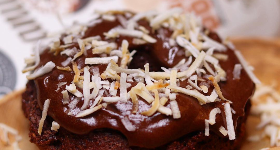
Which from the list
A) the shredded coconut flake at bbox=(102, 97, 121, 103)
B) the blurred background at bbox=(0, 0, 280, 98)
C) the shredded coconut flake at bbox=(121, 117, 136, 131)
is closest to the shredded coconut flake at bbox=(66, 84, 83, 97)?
the shredded coconut flake at bbox=(102, 97, 121, 103)

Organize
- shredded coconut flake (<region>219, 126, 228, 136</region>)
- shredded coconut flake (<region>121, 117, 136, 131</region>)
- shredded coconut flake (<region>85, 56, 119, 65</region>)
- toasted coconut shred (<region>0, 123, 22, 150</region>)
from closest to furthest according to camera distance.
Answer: shredded coconut flake (<region>121, 117, 136, 131</region>) → shredded coconut flake (<region>219, 126, 228, 136</region>) → shredded coconut flake (<region>85, 56, 119, 65</region>) → toasted coconut shred (<region>0, 123, 22, 150</region>)

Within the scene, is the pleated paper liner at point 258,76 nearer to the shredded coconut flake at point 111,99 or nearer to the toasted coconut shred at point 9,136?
the toasted coconut shred at point 9,136

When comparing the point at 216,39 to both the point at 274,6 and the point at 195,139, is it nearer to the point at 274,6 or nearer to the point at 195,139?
the point at 195,139

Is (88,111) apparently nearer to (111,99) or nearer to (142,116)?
(111,99)

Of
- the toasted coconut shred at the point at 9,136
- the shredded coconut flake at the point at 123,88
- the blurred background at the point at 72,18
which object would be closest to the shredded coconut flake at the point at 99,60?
the shredded coconut flake at the point at 123,88

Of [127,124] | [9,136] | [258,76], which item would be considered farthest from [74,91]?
[258,76]

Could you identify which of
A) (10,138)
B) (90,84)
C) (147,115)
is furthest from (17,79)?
(147,115)

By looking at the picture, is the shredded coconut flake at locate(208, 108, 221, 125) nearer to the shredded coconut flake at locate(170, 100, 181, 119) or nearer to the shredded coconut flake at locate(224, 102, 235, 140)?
the shredded coconut flake at locate(224, 102, 235, 140)
